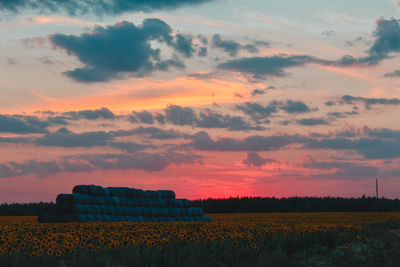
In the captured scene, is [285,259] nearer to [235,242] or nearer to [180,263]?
[235,242]

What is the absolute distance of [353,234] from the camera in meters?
23.3

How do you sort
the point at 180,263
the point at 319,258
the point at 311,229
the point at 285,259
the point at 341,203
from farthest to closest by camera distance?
the point at 341,203 → the point at 311,229 → the point at 319,258 → the point at 285,259 → the point at 180,263

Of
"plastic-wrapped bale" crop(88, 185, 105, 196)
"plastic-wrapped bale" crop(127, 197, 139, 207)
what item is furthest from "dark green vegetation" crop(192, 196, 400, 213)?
"plastic-wrapped bale" crop(88, 185, 105, 196)

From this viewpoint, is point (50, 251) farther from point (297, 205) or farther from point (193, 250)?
point (297, 205)

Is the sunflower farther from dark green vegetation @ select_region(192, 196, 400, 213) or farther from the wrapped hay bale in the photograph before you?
dark green vegetation @ select_region(192, 196, 400, 213)

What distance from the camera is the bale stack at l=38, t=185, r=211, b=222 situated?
3725 cm

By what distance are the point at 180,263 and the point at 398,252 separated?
8.52 metres

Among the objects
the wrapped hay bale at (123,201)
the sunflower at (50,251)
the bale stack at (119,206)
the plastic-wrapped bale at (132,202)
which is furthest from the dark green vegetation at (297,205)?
the sunflower at (50,251)

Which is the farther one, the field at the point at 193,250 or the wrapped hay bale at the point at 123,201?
the wrapped hay bale at the point at 123,201

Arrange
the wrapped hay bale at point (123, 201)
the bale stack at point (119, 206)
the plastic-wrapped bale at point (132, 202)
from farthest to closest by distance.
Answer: the plastic-wrapped bale at point (132, 202), the wrapped hay bale at point (123, 201), the bale stack at point (119, 206)

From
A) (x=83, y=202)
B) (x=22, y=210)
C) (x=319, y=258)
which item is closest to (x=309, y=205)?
(x=22, y=210)

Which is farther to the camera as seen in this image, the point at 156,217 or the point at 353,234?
the point at 156,217

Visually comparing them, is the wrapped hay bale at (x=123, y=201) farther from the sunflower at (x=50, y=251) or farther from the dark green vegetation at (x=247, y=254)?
the sunflower at (x=50, y=251)

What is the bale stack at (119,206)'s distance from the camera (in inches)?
1467
